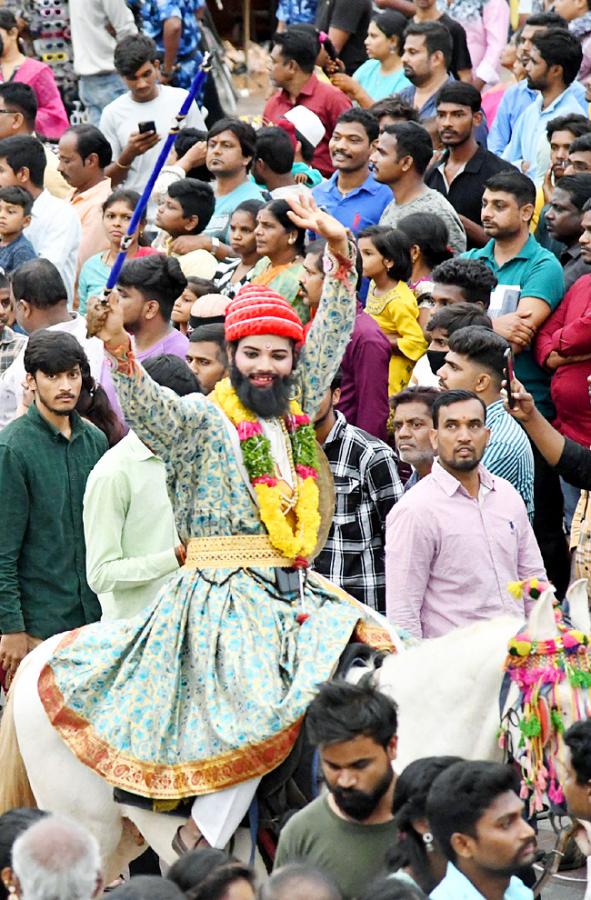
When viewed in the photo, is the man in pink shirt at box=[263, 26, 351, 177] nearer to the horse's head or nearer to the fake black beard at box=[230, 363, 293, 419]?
the fake black beard at box=[230, 363, 293, 419]

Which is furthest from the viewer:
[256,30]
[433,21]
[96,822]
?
[256,30]

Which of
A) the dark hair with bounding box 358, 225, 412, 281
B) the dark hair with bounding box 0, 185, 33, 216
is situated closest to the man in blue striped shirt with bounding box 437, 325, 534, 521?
the dark hair with bounding box 358, 225, 412, 281

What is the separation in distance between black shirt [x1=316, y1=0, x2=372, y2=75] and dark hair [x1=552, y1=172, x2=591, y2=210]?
5716mm

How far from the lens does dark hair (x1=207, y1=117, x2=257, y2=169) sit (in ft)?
40.9

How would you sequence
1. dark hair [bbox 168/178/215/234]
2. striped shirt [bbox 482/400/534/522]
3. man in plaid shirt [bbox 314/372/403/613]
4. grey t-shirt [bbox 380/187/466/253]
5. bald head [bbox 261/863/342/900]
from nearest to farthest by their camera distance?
1. bald head [bbox 261/863/342/900]
2. man in plaid shirt [bbox 314/372/403/613]
3. striped shirt [bbox 482/400/534/522]
4. grey t-shirt [bbox 380/187/466/253]
5. dark hair [bbox 168/178/215/234]

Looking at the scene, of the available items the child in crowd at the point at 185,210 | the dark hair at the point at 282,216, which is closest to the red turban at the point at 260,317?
the dark hair at the point at 282,216

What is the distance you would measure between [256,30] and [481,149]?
27.9ft

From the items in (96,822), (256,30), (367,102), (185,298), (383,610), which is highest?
(256,30)

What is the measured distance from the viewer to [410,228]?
10852 millimetres

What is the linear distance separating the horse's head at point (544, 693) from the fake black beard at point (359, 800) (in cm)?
49

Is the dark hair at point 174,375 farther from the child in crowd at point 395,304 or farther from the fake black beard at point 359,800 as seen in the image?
the fake black beard at point 359,800

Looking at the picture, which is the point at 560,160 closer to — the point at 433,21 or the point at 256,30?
the point at 433,21

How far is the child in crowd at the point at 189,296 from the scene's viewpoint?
11.2 metres

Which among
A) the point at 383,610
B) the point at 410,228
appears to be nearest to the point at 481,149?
the point at 410,228
